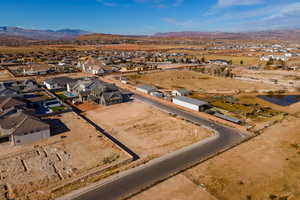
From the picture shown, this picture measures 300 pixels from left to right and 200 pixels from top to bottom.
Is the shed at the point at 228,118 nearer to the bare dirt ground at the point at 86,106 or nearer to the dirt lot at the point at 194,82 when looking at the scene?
the dirt lot at the point at 194,82

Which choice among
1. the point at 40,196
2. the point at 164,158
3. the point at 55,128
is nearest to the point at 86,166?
the point at 40,196

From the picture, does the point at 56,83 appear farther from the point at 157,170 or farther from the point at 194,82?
the point at 157,170

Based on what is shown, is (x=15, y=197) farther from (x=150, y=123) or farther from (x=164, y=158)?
(x=150, y=123)

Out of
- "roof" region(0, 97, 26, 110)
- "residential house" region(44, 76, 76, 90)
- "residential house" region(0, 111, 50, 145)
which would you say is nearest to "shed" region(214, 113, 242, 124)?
"residential house" region(0, 111, 50, 145)

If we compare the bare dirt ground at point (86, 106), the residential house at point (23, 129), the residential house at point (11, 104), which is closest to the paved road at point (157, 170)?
the residential house at point (23, 129)

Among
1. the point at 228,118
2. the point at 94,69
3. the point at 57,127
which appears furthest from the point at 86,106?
the point at 94,69
